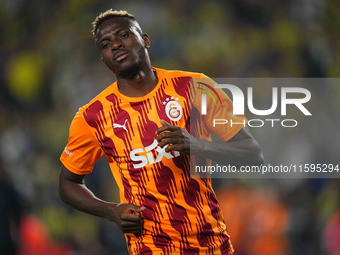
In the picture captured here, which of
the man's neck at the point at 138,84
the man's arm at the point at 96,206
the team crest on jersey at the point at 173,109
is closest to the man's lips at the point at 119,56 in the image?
the man's neck at the point at 138,84

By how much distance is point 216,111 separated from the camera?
2.00 m

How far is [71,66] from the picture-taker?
3.65 m

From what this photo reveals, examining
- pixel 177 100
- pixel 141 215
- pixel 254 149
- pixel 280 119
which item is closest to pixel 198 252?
pixel 141 215

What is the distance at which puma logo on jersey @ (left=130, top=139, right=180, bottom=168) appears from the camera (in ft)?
6.16

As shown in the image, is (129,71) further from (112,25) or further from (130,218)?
(130,218)

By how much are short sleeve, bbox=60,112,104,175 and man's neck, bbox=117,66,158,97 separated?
244 millimetres

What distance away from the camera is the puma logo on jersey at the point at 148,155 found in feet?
6.16

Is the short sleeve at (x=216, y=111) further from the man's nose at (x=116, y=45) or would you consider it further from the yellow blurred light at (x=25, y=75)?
the yellow blurred light at (x=25, y=75)

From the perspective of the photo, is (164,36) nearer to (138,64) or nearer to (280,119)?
(280,119)

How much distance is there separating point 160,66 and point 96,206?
1.76m

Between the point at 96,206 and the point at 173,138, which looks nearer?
the point at 173,138

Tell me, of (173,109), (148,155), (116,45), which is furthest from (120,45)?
(148,155)

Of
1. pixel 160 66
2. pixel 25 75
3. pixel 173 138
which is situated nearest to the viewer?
pixel 173 138

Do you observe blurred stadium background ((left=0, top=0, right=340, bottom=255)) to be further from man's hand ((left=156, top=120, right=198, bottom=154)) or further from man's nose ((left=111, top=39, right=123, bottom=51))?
man's hand ((left=156, top=120, right=198, bottom=154))
